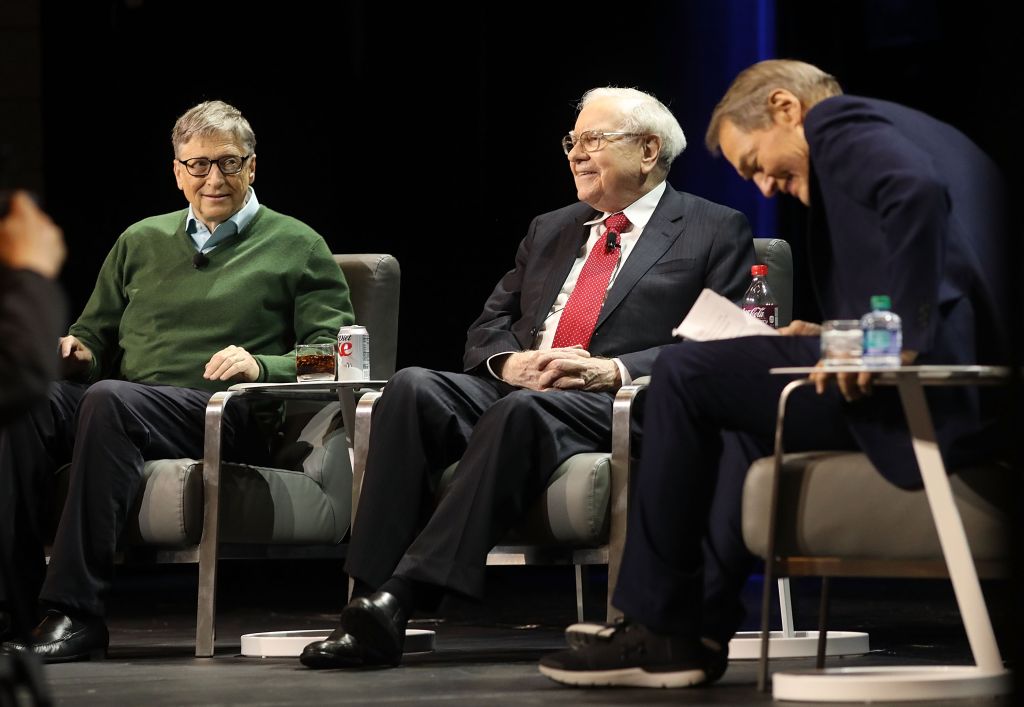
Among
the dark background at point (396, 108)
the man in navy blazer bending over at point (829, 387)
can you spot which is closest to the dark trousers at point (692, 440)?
the man in navy blazer bending over at point (829, 387)

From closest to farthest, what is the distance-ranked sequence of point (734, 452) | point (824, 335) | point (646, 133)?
point (824, 335), point (734, 452), point (646, 133)

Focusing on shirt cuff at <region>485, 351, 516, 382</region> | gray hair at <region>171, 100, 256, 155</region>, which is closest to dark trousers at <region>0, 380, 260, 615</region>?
shirt cuff at <region>485, 351, 516, 382</region>

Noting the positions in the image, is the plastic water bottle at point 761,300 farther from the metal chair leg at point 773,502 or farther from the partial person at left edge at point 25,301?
the partial person at left edge at point 25,301

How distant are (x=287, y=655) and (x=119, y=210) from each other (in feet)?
7.81

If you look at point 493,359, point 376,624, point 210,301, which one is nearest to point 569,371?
point 493,359

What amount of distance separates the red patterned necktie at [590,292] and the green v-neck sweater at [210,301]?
20.9 inches

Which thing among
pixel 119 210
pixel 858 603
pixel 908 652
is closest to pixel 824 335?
pixel 908 652

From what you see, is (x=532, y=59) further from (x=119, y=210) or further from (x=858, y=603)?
(x=858, y=603)

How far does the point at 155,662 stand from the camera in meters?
2.94

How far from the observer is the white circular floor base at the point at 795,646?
2.86 metres

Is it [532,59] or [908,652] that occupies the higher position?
[532,59]

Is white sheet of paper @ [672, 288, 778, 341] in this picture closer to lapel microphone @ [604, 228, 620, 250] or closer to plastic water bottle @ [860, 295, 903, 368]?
plastic water bottle @ [860, 295, 903, 368]

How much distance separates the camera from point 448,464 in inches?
119

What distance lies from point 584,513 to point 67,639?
105 centimetres
